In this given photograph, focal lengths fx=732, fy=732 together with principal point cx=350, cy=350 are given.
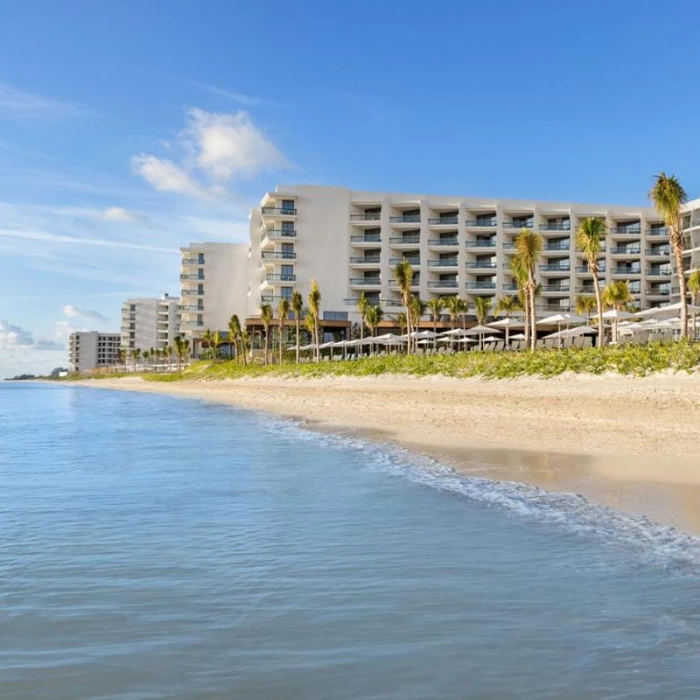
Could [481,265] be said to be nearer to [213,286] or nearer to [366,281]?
[366,281]

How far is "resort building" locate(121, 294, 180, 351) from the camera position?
150625 mm

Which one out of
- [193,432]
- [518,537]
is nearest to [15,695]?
[518,537]

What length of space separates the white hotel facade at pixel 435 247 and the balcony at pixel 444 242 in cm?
11

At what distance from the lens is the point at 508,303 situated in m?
67.9

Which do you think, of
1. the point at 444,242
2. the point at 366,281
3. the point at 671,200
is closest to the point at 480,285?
the point at 444,242

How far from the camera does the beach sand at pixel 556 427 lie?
10641 mm

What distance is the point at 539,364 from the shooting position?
30.2 m

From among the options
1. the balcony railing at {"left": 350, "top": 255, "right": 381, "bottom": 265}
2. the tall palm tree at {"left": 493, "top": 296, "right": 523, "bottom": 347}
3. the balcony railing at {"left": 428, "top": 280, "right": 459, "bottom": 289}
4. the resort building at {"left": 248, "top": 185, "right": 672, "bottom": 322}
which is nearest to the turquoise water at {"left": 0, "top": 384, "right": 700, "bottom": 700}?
the tall palm tree at {"left": 493, "top": 296, "right": 523, "bottom": 347}

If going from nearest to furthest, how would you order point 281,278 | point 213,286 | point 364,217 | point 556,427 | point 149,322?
point 556,427
point 281,278
point 364,217
point 213,286
point 149,322

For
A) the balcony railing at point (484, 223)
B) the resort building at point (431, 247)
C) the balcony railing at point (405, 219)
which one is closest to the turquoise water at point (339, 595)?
the resort building at point (431, 247)

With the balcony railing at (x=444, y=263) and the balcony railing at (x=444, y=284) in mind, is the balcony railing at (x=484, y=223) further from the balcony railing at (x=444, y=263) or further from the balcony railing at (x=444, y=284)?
the balcony railing at (x=444, y=284)

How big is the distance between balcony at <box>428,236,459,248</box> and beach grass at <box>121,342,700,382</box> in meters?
32.9

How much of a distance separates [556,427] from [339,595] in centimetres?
1380

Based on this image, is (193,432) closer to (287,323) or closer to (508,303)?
(508,303)
